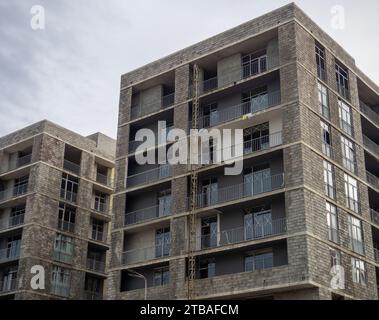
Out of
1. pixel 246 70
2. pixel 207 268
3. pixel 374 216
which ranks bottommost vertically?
pixel 207 268

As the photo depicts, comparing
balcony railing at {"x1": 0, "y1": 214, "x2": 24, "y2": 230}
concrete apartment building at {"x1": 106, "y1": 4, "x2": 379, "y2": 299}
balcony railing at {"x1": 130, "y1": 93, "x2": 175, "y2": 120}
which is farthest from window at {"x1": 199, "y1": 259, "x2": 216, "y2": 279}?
balcony railing at {"x1": 0, "y1": 214, "x2": 24, "y2": 230}

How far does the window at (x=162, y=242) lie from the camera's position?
43.0 metres

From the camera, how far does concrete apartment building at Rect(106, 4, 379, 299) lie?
3741 centimetres

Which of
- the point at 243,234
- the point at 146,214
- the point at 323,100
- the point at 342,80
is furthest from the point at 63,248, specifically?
the point at 342,80

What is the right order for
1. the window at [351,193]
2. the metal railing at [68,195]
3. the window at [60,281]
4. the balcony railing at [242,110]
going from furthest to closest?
the metal railing at [68,195], the window at [60,281], the window at [351,193], the balcony railing at [242,110]

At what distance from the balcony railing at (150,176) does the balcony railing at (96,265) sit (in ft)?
44.5

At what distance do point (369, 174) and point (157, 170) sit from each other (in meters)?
15.7

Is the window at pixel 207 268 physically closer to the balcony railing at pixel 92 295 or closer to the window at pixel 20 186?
the balcony railing at pixel 92 295

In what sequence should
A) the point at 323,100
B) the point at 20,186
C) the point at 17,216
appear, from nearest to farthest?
the point at 323,100 → the point at 17,216 → the point at 20,186

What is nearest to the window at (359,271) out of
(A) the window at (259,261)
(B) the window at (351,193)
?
(B) the window at (351,193)

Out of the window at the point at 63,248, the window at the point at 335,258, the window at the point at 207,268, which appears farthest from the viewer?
the window at the point at 63,248

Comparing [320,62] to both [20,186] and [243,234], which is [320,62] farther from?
[20,186]

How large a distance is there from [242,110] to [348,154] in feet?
26.3

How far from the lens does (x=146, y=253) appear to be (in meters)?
44.0
